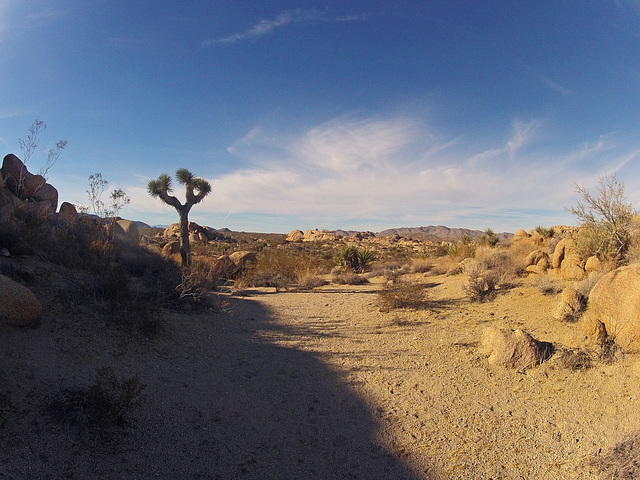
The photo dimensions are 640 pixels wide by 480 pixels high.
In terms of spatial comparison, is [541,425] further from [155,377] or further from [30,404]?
[30,404]

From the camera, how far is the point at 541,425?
436cm

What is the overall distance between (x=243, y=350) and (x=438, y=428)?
12.3 ft

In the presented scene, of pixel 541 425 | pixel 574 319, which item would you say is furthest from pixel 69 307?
pixel 574 319

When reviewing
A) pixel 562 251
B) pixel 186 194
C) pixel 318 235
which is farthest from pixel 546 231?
pixel 318 235

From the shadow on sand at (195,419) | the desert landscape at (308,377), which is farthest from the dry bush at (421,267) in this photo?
the shadow on sand at (195,419)

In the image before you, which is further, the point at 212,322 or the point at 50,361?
the point at 212,322

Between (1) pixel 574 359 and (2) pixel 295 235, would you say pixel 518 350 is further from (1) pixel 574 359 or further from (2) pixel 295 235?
(2) pixel 295 235

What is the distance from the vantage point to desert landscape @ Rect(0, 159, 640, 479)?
3607 mm

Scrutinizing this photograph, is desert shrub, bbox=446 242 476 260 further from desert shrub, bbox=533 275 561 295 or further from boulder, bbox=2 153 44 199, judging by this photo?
boulder, bbox=2 153 44 199

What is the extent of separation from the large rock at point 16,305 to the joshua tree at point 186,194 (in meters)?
8.17

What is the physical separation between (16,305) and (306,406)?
421cm

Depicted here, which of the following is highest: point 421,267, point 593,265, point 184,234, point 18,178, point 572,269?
point 18,178

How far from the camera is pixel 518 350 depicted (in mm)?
5723

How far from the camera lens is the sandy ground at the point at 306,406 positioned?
352 cm
